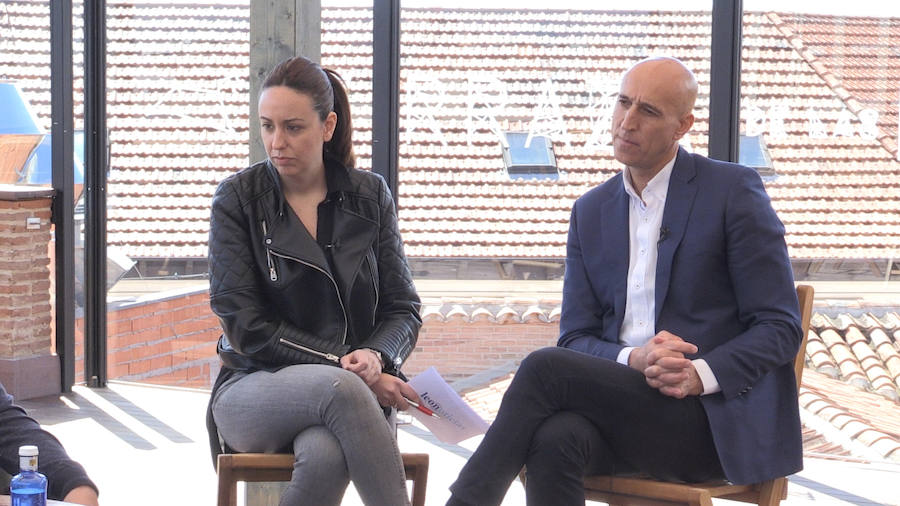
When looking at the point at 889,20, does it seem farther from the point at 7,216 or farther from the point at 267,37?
the point at 7,216

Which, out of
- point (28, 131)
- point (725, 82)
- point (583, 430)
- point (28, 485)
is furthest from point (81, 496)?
point (28, 131)

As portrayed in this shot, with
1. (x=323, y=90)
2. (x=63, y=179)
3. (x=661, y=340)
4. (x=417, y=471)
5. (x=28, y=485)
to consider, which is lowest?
(x=417, y=471)

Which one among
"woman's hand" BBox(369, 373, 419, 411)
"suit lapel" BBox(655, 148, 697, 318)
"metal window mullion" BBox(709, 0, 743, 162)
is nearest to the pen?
"woman's hand" BBox(369, 373, 419, 411)

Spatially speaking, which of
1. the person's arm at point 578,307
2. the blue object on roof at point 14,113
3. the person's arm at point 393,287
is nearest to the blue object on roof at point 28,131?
the blue object on roof at point 14,113

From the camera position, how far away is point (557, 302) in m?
4.97

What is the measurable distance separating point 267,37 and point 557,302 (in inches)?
83.4

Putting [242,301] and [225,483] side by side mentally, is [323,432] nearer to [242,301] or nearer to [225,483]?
[225,483]

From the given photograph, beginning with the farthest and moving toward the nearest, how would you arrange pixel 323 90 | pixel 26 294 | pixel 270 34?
pixel 26 294, pixel 270 34, pixel 323 90

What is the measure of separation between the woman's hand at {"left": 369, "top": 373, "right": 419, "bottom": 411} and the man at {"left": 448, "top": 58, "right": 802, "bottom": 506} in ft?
1.16

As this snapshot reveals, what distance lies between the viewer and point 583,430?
240cm

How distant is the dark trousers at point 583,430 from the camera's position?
237cm

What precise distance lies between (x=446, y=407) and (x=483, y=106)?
8.13 ft

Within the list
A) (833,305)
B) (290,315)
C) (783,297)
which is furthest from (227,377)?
(833,305)

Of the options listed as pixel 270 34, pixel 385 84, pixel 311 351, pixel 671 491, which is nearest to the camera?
pixel 671 491
